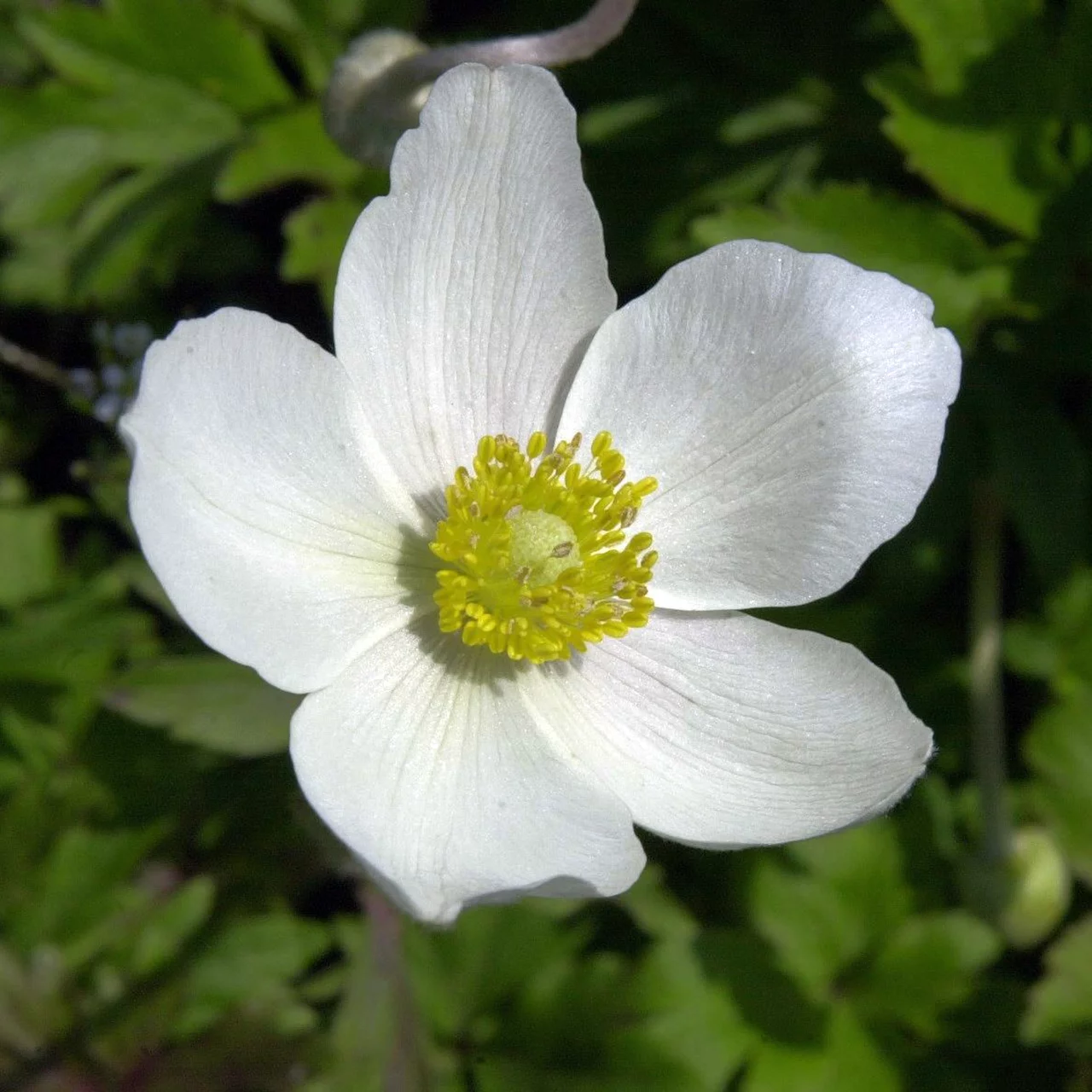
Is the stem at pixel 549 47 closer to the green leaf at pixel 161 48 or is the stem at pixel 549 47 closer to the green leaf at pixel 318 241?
the green leaf at pixel 318 241

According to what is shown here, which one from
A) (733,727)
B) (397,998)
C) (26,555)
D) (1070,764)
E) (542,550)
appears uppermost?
(542,550)

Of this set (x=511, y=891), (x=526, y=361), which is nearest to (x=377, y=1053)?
(x=511, y=891)

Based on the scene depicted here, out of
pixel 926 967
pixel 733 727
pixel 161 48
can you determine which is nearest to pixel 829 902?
pixel 926 967

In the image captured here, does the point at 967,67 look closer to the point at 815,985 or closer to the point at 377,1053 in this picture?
the point at 815,985

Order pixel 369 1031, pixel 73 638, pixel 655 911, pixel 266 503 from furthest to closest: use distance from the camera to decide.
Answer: pixel 655 911, pixel 369 1031, pixel 73 638, pixel 266 503

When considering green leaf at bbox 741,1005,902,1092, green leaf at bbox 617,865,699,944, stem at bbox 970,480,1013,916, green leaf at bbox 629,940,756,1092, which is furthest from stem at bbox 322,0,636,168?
green leaf at bbox 741,1005,902,1092

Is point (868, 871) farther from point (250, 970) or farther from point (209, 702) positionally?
point (209, 702)
